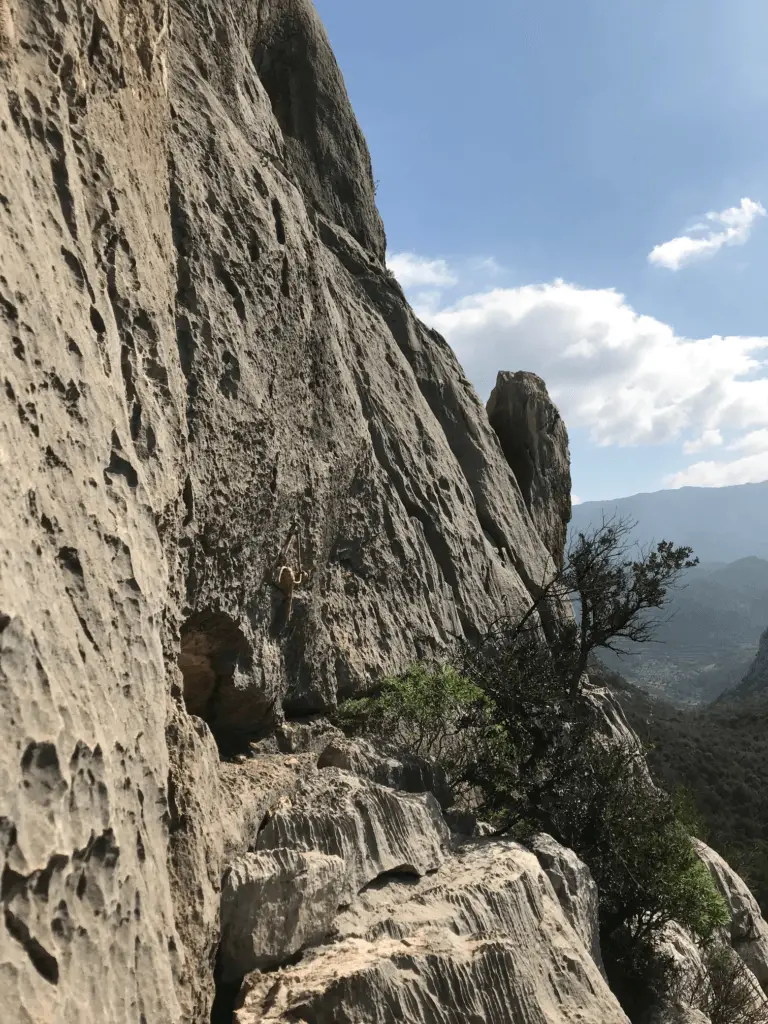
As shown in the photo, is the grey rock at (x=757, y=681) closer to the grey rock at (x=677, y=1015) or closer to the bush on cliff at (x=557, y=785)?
the bush on cliff at (x=557, y=785)

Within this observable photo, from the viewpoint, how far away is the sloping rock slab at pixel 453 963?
425 centimetres

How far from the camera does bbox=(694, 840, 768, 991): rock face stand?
14188 millimetres

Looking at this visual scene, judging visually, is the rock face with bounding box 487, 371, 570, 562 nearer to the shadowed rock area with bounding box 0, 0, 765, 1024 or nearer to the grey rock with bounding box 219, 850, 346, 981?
the shadowed rock area with bounding box 0, 0, 765, 1024

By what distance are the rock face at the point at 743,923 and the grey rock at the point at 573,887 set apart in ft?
26.2

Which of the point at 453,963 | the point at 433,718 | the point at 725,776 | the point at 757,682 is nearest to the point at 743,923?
the point at 433,718

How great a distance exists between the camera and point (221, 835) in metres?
5.20

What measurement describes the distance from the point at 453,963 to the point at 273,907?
1218 millimetres

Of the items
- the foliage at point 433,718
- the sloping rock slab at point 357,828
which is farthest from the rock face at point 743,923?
the sloping rock slab at point 357,828

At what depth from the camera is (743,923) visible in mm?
14461

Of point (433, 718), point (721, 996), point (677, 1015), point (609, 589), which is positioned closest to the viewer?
point (677, 1015)

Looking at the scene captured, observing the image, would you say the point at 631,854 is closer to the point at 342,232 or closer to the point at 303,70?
the point at 342,232

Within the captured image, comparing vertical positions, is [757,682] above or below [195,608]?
below

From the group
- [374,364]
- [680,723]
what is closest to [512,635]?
[374,364]

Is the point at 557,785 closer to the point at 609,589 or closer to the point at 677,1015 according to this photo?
the point at 677,1015
